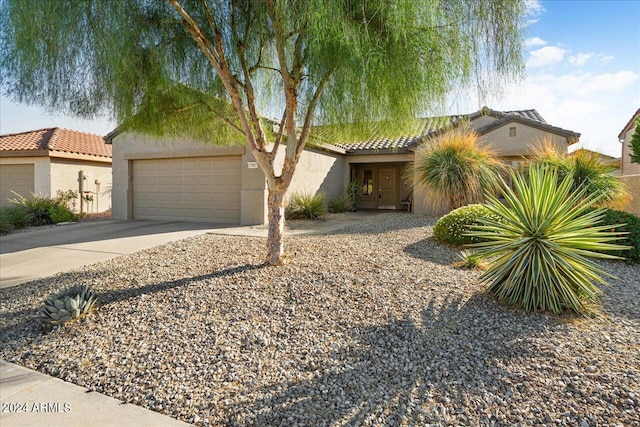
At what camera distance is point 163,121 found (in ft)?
23.1

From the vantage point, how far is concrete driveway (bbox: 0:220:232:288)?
7.19 metres

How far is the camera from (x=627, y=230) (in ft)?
24.2

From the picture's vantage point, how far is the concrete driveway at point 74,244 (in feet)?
23.6

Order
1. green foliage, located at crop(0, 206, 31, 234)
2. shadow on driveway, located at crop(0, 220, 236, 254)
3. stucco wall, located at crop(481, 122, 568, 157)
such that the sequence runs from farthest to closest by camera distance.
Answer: stucco wall, located at crop(481, 122, 568, 157)
green foliage, located at crop(0, 206, 31, 234)
shadow on driveway, located at crop(0, 220, 236, 254)

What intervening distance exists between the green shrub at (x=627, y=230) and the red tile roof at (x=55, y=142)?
19021mm

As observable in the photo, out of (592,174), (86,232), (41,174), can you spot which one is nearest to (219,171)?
(86,232)

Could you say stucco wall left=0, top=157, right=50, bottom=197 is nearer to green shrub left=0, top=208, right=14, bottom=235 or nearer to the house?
the house

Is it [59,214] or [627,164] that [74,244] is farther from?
[627,164]

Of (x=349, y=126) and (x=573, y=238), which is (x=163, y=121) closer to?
(x=349, y=126)

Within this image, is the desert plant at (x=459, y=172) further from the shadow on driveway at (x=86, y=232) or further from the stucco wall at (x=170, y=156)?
the shadow on driveway at (x=86, y=232)

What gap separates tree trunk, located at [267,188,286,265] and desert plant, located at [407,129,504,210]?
21.3 ft

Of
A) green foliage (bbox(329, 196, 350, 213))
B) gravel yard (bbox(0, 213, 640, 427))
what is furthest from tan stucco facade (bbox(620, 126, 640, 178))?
gravel yard (bbox(0, 213, 640, 427))

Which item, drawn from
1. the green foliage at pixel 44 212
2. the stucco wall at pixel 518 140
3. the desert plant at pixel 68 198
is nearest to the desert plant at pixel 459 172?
the stucco wall at pixel 518 140

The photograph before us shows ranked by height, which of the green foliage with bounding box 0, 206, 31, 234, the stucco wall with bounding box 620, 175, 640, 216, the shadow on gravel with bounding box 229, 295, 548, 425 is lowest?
the shadow on gravel with bounding box 229, 295, 548, 425
